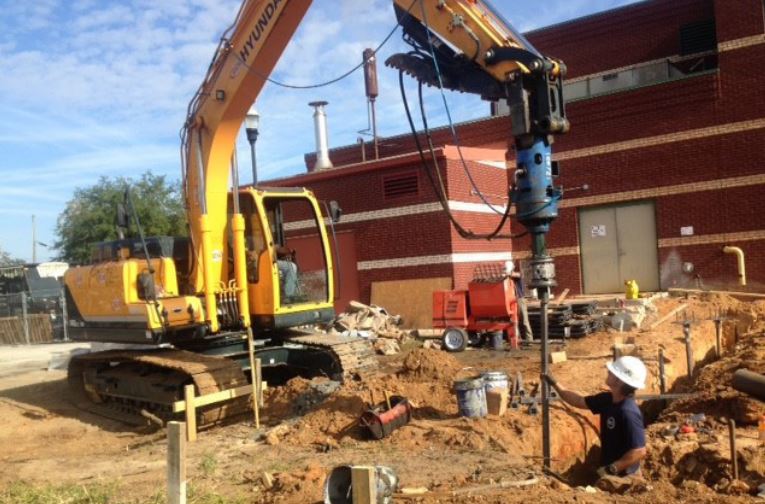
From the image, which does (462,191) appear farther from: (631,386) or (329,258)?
(631,386)

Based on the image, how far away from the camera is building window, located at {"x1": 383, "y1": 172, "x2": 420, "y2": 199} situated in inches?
802

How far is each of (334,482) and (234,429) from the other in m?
4.06

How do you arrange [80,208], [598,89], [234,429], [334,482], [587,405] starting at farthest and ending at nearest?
[80,208] → [598,89] → [234,429] → [587,405] → [334,482]

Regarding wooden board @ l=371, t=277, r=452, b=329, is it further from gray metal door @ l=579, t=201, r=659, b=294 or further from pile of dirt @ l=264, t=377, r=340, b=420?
pile of dirt @ l=264, t=377, r=340, b=420

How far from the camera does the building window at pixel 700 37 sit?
75.4ft

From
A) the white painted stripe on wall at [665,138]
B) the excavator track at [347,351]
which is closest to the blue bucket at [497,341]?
the excavator track at [347,351]

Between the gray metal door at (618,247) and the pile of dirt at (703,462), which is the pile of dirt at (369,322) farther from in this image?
the pile of dirt at (703,462)

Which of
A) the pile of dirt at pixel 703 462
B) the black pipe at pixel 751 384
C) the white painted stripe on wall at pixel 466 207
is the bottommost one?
the pile of dirt at pixel 703 462

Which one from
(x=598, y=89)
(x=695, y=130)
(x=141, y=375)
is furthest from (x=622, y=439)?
(x=598, y=89)

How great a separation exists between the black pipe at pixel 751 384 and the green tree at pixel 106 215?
35.7m

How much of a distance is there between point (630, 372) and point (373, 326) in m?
13.2

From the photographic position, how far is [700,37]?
75.9ft

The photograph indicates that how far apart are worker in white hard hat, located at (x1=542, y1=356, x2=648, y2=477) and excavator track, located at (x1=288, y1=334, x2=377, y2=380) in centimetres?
485

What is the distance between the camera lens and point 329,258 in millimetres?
10594
